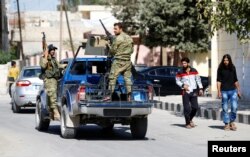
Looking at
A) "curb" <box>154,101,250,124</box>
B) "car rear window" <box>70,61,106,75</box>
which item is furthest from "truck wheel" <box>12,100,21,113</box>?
"car rear window" <box>70,61,106,75</box>

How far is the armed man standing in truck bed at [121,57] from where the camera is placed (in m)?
14.4

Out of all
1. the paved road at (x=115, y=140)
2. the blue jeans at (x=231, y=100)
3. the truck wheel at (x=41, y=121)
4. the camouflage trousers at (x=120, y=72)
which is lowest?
the paved road at (x=115, y=140)

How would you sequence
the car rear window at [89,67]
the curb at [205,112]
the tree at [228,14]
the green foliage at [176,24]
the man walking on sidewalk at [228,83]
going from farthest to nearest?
the green foliage at [176,24] → the curb at [205,112] → the tree at [228,14] → the man walking on sidewalk at [228,83] → the car rear window at [89,67]

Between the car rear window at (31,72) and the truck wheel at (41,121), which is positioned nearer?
the truck wheel at (41,121)

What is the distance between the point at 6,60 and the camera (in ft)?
142

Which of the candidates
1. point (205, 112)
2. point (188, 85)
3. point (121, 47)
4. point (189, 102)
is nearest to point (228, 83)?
point (188, 85)

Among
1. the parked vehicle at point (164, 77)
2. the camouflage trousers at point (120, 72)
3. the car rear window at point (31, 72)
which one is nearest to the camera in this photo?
the camouflage trousers at point (120, 72)

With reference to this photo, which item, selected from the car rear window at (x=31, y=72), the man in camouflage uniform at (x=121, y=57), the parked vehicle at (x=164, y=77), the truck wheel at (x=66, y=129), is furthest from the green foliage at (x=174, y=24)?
the truck wheel at (x=66, y=129)

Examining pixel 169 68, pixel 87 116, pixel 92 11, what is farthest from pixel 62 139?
pixel 92 11

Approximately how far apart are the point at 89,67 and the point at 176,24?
30.6 metres

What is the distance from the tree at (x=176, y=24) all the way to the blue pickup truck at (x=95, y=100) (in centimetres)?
2968

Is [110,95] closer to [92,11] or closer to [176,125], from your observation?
[176,125]

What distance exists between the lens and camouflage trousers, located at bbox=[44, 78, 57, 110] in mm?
15758

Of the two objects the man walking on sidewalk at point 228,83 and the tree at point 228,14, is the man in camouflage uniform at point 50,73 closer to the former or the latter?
the man walking on sidewalk at point 228,83
